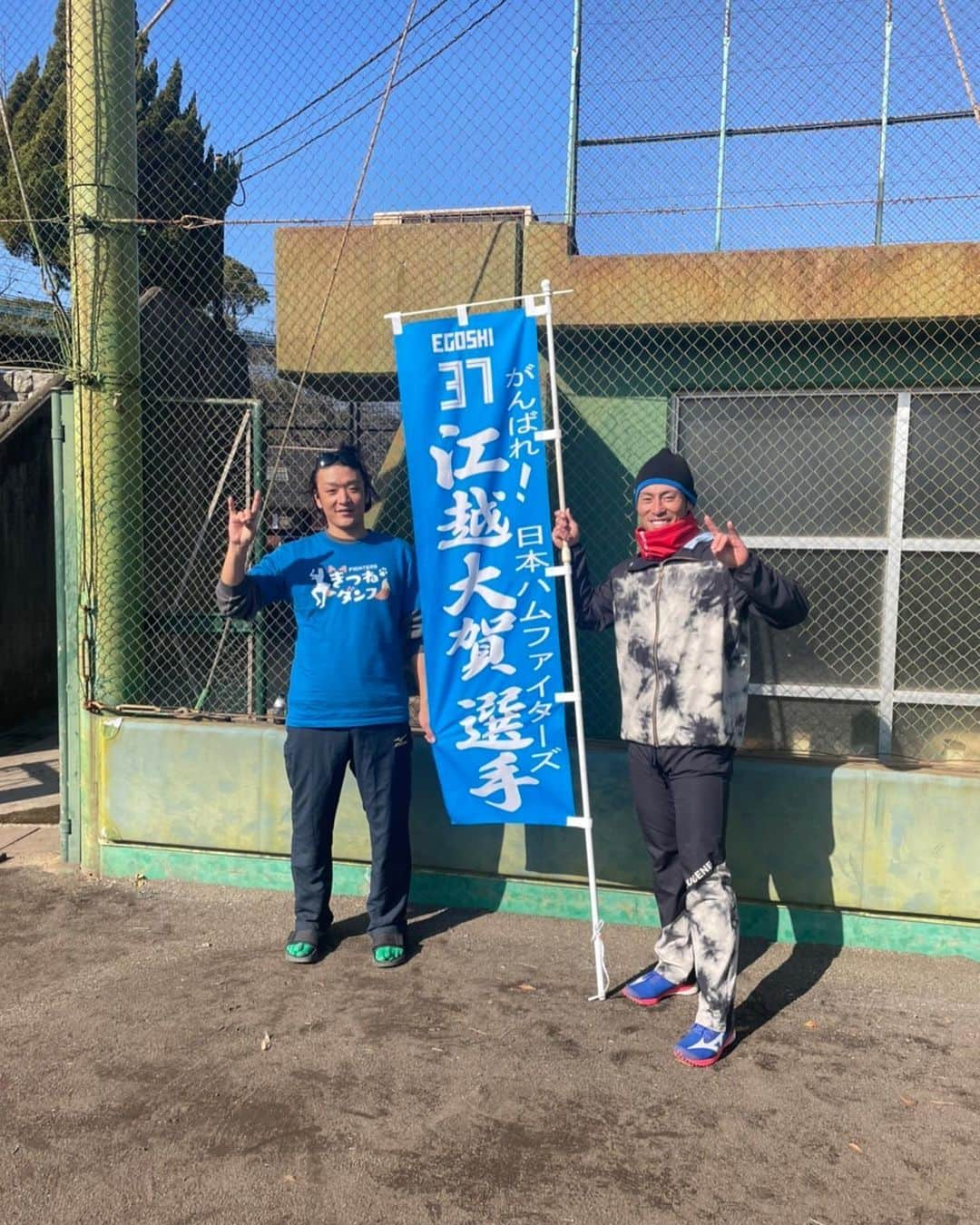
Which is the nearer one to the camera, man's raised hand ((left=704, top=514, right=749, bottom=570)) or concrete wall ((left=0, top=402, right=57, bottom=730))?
man's raised hand ((left=704, top=514, right=749, bottom=570))

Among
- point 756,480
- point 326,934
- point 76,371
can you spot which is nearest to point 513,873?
point 326,934

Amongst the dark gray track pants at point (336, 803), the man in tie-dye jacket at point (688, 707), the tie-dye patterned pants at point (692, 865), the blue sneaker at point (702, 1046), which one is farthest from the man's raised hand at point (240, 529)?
the blue sneaker at point (702, 1046)

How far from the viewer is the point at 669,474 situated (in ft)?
12.2

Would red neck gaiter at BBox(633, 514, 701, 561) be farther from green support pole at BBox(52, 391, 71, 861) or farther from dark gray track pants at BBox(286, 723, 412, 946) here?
green support pole at BBox(52, 391, 71, 861)

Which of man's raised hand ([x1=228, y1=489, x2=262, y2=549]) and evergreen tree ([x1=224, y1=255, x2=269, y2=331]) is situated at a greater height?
evergreen tree ([x1=224, y1=255, x2=269, y2=331])

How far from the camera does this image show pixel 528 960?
4.17 m

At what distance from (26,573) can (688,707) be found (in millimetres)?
7245

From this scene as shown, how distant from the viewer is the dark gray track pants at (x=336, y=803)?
162 inches

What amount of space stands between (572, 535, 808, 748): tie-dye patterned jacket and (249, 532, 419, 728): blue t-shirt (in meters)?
0.96

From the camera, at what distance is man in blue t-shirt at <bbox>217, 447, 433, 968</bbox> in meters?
4.09

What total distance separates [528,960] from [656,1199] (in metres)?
1.47

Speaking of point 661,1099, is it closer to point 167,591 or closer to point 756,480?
point 756,480

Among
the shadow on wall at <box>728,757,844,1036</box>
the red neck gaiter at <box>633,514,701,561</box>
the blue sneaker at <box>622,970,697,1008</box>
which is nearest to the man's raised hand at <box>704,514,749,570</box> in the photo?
the red neck gaiter at <box>633,514,701,561</box>

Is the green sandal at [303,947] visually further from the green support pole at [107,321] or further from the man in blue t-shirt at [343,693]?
the green support pole at [107,321]
